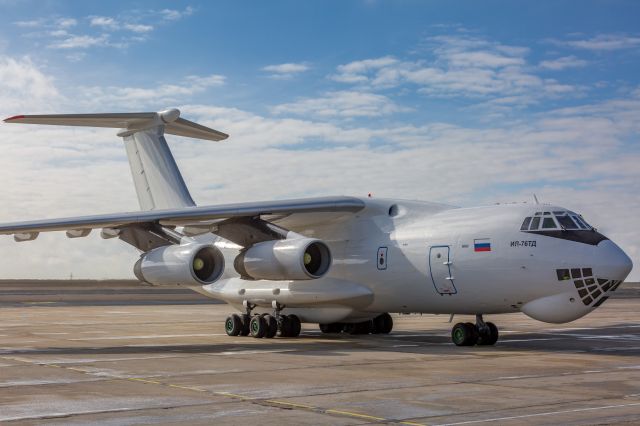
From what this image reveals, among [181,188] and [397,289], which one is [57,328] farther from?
[397,289]

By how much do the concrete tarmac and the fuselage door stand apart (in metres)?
1.11

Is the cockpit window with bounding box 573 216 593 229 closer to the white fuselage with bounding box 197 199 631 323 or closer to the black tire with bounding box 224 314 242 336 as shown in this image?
the white fuselage with bounding box 197 199 631 323

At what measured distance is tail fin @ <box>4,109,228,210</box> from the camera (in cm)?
1967

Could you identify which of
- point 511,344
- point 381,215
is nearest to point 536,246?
point 511,344

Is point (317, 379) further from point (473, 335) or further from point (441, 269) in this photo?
point (473, 335)

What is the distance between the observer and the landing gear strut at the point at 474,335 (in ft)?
48.3

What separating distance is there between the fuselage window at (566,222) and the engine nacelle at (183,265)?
629 centimetres

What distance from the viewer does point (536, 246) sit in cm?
1353

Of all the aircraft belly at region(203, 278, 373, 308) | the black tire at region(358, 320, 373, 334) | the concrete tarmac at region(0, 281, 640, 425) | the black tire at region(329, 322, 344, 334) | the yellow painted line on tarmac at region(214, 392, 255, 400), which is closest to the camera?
the concrete tarmac at region(0, 281, 640, 425)

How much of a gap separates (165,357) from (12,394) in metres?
4.19

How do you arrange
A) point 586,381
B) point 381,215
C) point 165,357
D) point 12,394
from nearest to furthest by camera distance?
point 12,394 < point 586,381 < point 165,357 < point 381,215

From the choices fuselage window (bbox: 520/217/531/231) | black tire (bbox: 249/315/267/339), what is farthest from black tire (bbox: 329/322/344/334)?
fuselage window (bbox: 520/217/531/231)

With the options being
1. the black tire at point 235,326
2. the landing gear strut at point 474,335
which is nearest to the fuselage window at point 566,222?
the landing gear strut at point 474,335

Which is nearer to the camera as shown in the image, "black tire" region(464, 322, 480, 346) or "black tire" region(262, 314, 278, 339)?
"black tire" region(464, 322, 480, 346)
